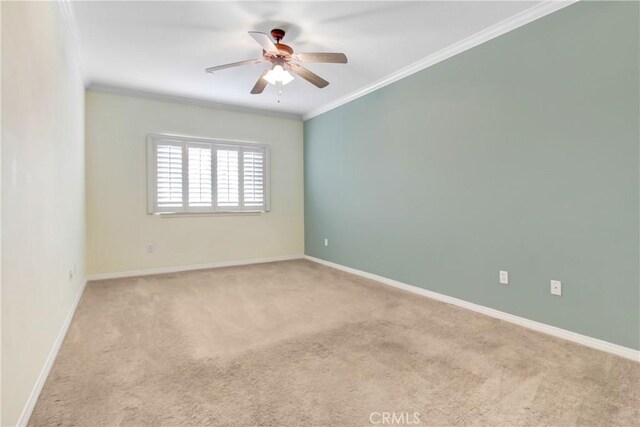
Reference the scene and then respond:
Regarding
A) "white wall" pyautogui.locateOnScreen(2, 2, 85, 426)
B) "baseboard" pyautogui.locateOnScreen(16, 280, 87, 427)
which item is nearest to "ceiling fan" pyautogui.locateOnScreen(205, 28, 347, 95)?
"white wall" pyautogui.locateOnScreen(2, 2, 85, 426)

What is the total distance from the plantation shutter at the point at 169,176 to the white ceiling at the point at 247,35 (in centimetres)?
95

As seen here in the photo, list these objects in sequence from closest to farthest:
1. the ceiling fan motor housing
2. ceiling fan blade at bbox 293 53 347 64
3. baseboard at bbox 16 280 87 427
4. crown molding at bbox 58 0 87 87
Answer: baseboard at bbox 16 280 87 427 → crown molding at bbox 58 0 87 87 → ceiling fan blade at bbox 293 53 347 64 → the ceiling fan motor housing

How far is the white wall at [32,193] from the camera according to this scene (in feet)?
4.58

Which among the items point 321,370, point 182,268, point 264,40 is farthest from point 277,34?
point 182,268

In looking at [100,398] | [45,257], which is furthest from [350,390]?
[45,257]

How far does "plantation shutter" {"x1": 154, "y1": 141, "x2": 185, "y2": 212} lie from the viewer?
4844 millimetres

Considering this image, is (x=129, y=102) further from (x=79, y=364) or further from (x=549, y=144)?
(x=549, y=144)

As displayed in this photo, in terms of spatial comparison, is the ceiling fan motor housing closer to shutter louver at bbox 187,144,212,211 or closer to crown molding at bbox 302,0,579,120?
crown molding at bbox 302,0,579,120

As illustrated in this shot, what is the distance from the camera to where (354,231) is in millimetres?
4820

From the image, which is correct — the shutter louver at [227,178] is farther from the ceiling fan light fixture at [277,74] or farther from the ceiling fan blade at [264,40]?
the ceiling fan blade at [264,40]

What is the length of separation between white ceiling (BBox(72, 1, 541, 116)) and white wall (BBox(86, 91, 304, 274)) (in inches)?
22.4

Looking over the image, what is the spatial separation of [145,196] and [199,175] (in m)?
0.82

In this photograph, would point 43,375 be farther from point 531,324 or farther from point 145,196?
point 531,324

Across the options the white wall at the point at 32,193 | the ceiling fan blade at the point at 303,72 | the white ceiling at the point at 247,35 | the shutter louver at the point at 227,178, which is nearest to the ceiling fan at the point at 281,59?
the ceiling fan blade at the point at 303,72
